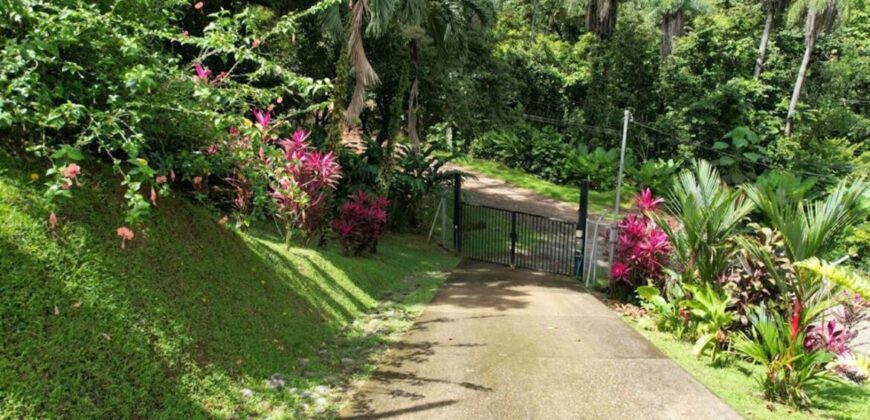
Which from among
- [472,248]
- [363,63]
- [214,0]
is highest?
[214,0]

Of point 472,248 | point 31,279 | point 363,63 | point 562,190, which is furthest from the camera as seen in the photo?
point 562,190

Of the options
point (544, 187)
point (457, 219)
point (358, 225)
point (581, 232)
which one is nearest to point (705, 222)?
point (581, 232)

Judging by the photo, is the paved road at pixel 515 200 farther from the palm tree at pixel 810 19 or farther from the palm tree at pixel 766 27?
the palm tree at pixel 766 27

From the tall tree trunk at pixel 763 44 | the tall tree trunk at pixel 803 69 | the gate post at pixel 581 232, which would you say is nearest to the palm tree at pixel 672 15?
the tall tree trunk at pixel 763 44

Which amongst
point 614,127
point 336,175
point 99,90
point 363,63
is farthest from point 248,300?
point 614,127

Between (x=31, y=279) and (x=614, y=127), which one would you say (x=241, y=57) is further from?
(x=614, y=127)

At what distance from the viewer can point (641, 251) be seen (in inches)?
376

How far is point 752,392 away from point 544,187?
19.2 meters

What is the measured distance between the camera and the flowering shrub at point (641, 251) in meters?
9.40

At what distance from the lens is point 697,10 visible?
2764cm

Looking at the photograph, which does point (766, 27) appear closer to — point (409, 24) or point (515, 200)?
point (515, 200)

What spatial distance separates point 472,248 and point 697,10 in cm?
1975

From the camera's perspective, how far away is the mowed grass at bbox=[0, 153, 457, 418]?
3129mm

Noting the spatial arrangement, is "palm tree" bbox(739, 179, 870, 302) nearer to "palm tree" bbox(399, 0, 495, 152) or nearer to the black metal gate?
the black metal gate
